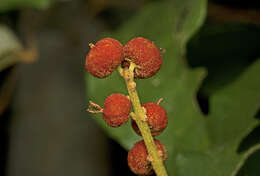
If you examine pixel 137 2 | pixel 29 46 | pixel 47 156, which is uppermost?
pixel 137 2

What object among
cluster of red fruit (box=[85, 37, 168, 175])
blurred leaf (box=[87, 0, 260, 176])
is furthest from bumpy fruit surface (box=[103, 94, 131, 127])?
blurred leaf (box=[87, 0, 260, 176])

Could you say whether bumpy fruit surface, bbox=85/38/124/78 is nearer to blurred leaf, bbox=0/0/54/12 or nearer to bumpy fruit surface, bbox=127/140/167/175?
bumpy fruit surface, bbox=127/140/167/175

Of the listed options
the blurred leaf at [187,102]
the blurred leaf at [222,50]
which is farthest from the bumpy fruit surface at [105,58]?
the blurred leaf at [222,50]

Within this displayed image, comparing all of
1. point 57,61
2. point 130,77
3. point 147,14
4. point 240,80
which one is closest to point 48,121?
point 57,61

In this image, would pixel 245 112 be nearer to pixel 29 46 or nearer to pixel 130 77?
pixel 130 77

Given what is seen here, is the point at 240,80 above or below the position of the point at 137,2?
below

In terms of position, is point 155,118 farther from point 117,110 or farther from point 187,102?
point 187,102
